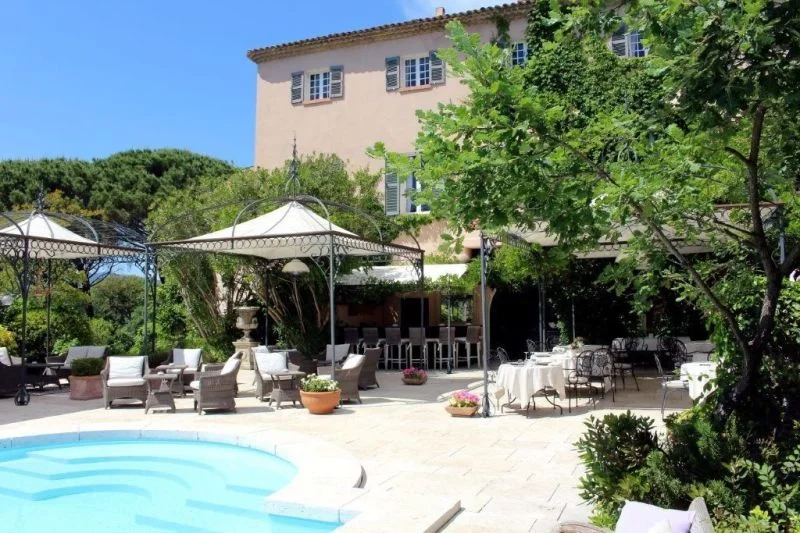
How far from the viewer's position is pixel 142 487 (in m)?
7.05

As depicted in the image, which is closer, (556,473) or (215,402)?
(556,473)

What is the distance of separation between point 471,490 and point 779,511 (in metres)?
2.87

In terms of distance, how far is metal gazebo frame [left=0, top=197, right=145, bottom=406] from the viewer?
11.3 metres

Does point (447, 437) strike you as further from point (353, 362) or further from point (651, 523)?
point (651, 523)

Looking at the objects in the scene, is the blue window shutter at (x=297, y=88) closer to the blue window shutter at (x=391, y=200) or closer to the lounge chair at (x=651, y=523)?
the blue window shutter at (x=391, y=200)

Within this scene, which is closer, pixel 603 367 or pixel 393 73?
pixel 603 367

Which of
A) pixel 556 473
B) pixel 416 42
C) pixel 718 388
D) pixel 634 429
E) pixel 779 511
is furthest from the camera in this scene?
pixel 416 42

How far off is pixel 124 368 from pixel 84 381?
4.62 feet

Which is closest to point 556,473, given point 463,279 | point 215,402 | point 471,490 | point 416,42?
point 471,490

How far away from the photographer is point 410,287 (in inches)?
715

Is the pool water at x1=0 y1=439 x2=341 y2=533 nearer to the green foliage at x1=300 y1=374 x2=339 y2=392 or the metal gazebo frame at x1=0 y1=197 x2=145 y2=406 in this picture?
the green foliage at x1=300 y1=374 x2=339 y2=392

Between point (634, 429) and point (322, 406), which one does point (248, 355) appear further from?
point (634, 429)

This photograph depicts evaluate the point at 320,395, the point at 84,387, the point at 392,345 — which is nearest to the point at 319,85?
the point at 392,345

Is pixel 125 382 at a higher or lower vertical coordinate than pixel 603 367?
lower
